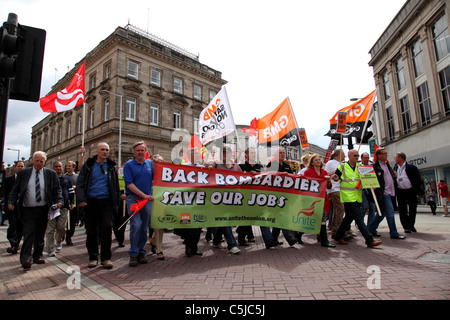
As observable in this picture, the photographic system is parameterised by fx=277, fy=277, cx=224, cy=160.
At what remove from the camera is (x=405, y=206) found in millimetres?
7004

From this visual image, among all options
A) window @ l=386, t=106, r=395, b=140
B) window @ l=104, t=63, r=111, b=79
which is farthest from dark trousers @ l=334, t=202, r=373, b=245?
window @ l=104, t=63, r=111, b=79

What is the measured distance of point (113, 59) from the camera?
96.4 feet

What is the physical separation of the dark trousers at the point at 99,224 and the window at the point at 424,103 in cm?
2296

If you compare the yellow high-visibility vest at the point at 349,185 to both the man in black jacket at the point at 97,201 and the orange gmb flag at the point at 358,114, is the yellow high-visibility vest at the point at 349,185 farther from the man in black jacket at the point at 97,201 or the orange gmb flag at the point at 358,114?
the man in black jacket at the point at 97,201

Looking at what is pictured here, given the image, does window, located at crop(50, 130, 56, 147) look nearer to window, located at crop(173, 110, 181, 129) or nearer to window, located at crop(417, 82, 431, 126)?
window, located at crop(173, 110, 181, 129)

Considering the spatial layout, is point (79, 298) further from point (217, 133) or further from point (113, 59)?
point (113, 59)

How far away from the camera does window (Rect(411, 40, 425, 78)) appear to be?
20297 mm

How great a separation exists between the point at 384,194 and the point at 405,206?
1.00 m

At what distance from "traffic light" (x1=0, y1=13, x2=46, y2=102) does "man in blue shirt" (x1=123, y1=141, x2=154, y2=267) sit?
177cm

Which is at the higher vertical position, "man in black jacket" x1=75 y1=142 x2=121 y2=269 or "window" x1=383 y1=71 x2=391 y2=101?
"window" x1=383 y1=71 x2=391 y2=101

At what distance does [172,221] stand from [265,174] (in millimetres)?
1978

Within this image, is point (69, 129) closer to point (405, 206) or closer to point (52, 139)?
point (52, 139)

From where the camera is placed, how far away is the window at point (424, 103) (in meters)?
20.0
